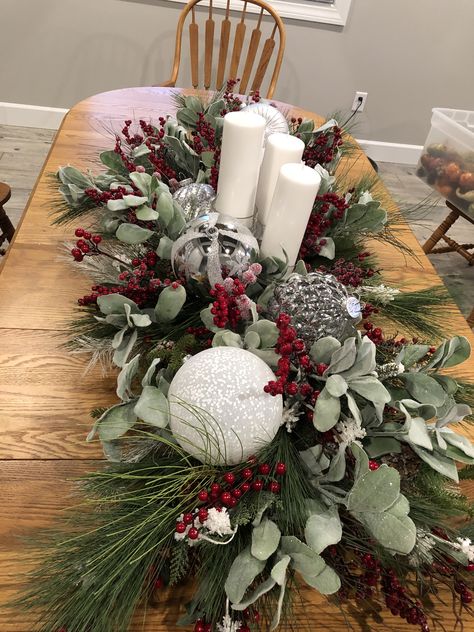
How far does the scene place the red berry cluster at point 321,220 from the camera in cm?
81

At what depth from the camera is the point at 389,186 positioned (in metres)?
3.07

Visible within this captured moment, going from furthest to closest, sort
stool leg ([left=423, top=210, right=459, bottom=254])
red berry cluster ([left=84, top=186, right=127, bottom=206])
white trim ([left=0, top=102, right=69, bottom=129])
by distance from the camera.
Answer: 1. white trim ([left=0, top=102, right=69, bottom=129])
2. stool leg ([left=423, top=210, right=459, bottom=254])
3. red berry cluster ([left=84, top=186, right=127, bottom=206])

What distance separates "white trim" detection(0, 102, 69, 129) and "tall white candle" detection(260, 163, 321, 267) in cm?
258

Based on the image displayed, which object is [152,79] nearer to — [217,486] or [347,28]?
[347,28]

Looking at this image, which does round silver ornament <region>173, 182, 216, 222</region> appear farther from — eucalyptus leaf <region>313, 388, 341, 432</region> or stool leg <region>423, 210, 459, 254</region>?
stool leg <region>423, 210, 459, 254</region>

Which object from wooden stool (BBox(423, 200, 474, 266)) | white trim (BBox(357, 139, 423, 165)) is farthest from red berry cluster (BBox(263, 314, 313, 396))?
white trim (BBox(357, 139, 423, 165))

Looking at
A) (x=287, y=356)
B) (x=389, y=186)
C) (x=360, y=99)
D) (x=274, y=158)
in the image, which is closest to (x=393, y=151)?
(x=389, y=186)

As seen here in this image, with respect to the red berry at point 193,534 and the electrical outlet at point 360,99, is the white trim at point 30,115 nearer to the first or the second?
the electrical outlet at point 360,99

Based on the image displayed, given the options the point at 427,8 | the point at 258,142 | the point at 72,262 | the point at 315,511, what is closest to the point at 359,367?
the point at 315,511

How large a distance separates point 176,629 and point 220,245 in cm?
43

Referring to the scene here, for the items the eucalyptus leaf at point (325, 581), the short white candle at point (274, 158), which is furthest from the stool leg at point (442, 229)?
the eucalyptus leaf at point (325, 581)

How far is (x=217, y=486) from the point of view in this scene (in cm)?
46

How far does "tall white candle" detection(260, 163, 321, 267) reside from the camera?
2.09ft

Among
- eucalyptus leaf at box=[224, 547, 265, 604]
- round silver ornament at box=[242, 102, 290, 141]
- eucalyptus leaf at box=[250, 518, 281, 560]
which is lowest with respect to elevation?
eucalyptus leaf at box=[224, 547, 265, 604]
